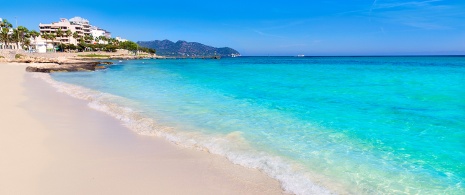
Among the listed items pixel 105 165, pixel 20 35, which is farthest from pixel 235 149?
pixel 20 35

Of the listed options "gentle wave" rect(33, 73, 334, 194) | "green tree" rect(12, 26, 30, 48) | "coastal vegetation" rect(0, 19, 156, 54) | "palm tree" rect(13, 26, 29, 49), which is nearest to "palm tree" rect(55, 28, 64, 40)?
"coastal vegetation" rect(0, 19, 156, 54)

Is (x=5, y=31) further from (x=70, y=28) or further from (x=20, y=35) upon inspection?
(x=70, y=28)

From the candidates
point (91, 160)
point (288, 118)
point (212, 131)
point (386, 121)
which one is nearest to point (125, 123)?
point (212, 131)

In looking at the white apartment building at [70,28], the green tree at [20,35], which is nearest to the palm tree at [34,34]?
the green tree at [20,35]

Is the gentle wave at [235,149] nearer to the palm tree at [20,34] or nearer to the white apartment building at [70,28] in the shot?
the palm tree at [20,34]

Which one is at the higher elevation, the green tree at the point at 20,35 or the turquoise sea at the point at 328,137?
the green tree at the point at 20,35

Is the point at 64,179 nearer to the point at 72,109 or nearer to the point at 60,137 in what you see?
the point at 60,137

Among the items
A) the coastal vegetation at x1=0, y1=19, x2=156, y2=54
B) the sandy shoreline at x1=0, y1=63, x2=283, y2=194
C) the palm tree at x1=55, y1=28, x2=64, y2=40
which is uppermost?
the palm tree at x1=55, y1=28, x2=64, y2=40

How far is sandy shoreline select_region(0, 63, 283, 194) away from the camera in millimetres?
4758

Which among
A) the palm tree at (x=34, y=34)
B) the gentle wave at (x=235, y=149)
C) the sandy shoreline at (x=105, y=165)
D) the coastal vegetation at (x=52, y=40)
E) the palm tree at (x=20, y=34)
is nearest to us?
the sandy shoreline at (x=105, y=165)

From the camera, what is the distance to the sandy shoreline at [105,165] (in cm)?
476

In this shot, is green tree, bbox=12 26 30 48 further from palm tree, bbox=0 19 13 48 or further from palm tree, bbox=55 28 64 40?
palm tree, bbox=55 28 64 40

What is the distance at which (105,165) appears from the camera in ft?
18.6

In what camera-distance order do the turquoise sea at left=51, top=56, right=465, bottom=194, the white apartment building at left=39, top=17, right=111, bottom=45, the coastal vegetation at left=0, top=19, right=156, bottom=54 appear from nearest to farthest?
1. the turquoise sea at left=51, top=56, right=465, bottom=194
2. the coastal vegetation at left=0, top=19, right=156, bottom=54
3. the white apartment building at left=39, top=17, right=111, bottom=45
